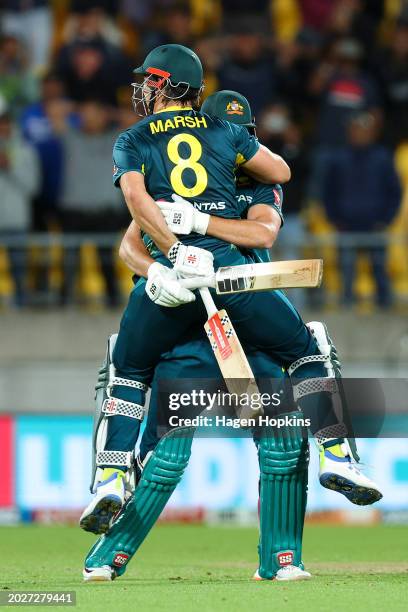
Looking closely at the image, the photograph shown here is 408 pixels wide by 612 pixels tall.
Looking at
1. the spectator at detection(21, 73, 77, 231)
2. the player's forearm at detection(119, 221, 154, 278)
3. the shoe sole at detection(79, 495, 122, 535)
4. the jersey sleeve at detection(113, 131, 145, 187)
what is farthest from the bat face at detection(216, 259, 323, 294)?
the spectator at detection(21, 73, 77, 231)

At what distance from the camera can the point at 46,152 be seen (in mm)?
12406

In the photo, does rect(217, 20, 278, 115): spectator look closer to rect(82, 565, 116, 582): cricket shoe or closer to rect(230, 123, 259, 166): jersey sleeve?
rect(230, 123, 259, 166): jersey sleeve

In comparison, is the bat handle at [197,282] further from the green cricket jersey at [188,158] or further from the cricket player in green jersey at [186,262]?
the green cricket jersey at [188,158]

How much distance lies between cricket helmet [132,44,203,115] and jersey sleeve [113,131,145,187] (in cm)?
27

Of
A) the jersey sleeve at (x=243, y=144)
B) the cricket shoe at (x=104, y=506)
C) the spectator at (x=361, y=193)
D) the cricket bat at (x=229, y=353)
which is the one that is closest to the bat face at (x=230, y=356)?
the cricket bat at (x=229, y=353)

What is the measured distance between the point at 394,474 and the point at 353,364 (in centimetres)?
135

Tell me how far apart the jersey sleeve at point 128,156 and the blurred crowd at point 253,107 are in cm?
604

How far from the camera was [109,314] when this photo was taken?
12312 mm

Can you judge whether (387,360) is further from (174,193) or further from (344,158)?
(174,193)

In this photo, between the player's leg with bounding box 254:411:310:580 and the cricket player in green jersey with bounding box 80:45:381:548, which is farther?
the player's leg with bounding box 254:411:310:580

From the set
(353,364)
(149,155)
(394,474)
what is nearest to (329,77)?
(353,364)

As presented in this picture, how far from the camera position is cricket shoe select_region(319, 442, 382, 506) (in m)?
5.77

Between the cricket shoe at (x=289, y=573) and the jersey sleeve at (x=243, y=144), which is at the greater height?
the jersey sleeve at (x=243, y=144)

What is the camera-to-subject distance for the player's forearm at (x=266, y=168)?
20.1ft
